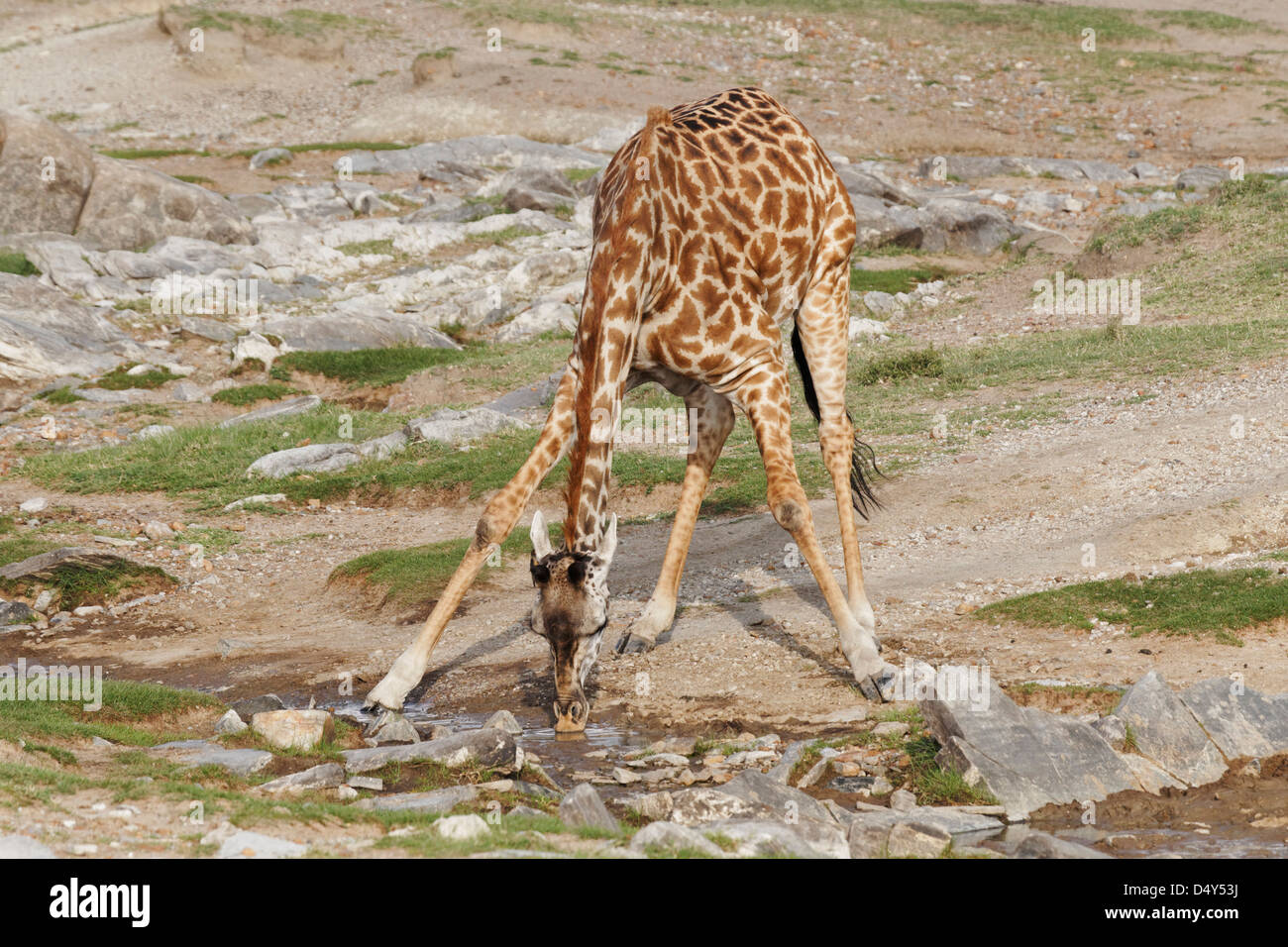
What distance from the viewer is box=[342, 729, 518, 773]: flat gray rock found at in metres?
7.16

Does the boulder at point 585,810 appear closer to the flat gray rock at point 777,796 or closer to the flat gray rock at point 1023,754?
the flat gray rock at point 777,796

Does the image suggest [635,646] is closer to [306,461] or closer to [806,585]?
[806,585]

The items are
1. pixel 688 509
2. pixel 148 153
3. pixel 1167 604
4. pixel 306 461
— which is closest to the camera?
pixel 1167 604

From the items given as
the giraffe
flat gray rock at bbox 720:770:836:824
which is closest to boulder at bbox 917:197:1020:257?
the giraffe

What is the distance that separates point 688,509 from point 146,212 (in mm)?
20653

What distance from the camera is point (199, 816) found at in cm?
572

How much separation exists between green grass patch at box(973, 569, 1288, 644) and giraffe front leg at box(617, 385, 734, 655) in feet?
7.20

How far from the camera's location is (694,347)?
8.52 meters

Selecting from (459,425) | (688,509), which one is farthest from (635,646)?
(459,425)

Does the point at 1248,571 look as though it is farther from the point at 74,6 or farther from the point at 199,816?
the point at 74,6

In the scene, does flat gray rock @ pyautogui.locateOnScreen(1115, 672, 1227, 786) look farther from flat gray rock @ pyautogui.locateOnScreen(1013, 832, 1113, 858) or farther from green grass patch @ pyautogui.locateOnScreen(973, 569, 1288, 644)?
green grass patch @ pyautogui.locateOnScreen(973, 569, 1288, 644)

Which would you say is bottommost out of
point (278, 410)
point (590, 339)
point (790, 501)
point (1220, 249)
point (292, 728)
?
point (278, 410)

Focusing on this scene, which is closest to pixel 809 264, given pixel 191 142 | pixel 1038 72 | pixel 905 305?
pixel 905 305
